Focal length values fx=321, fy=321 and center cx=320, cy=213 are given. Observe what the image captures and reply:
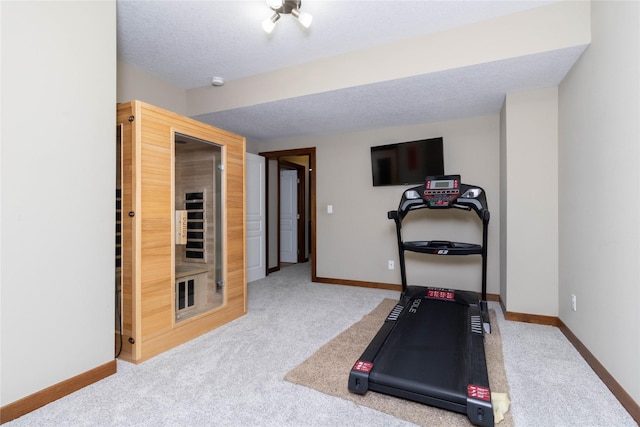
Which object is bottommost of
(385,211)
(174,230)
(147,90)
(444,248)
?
(444,248)

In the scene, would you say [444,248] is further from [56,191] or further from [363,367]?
[56,191]

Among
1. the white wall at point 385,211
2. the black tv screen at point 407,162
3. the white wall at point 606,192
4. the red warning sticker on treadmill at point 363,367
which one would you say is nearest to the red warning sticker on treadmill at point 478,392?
the red warning sticker on treadmill at point 363,367

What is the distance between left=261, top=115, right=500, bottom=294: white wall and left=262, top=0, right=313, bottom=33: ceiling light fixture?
2.51m

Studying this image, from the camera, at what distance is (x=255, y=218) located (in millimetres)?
4953

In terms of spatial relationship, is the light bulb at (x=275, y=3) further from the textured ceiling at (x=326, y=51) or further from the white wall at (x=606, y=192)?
the white wall at (x=606, y=192)

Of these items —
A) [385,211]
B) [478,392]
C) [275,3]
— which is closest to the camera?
[478,392]

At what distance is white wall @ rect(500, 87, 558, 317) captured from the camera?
3029 mm

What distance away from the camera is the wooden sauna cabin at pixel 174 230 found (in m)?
2.28

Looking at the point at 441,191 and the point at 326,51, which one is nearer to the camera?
the point at 326,51

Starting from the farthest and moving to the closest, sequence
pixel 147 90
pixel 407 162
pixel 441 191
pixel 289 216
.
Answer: pixel 289 216 → pixel 407 162 → pixel 147 90 → pixel 441 191

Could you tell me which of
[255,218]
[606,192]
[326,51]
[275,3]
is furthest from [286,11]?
[255,218]

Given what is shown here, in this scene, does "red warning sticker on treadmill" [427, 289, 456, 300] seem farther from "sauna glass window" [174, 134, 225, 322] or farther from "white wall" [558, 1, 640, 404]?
"sauna glass window" [174, 134, 225, 322]

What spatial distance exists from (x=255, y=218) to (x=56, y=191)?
3.19 m

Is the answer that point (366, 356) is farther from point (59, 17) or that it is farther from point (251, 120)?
point (251, 120)
